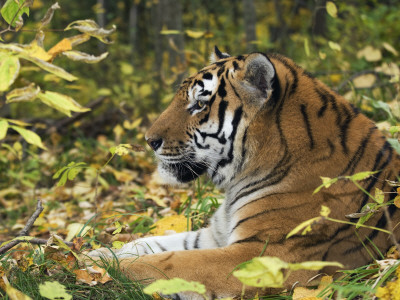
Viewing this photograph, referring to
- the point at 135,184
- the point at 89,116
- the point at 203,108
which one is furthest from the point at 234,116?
the point at 89,116

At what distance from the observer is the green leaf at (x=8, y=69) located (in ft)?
8.66

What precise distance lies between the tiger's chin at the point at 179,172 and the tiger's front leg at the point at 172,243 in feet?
1.34

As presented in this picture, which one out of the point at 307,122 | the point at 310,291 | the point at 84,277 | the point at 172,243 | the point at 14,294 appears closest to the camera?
the point at 14,294

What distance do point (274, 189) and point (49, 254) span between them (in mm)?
1362

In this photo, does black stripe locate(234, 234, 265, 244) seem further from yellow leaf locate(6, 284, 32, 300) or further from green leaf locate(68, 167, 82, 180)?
green leaf locate(68, 167, 82, 180)

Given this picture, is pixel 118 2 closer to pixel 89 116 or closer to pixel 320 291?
pixel 89 116

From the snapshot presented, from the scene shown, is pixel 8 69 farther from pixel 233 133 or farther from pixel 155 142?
pixel 233 133

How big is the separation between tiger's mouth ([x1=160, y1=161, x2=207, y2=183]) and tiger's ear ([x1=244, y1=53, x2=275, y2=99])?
2.15 ft

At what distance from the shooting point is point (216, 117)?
316 centimetres

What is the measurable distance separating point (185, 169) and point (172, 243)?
0.56 metres

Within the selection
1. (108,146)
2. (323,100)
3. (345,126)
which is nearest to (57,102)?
(323,100)

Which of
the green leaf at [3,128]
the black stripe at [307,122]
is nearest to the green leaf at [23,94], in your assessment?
the green leaf at [3,128]

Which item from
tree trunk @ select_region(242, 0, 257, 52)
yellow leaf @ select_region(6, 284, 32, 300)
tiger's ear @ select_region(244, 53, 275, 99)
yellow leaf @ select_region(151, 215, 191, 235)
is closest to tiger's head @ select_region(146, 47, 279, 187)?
tiger's ear @ select_region(244, 53, 275, 99)

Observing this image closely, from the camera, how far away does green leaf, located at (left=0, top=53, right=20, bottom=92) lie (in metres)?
2.64
